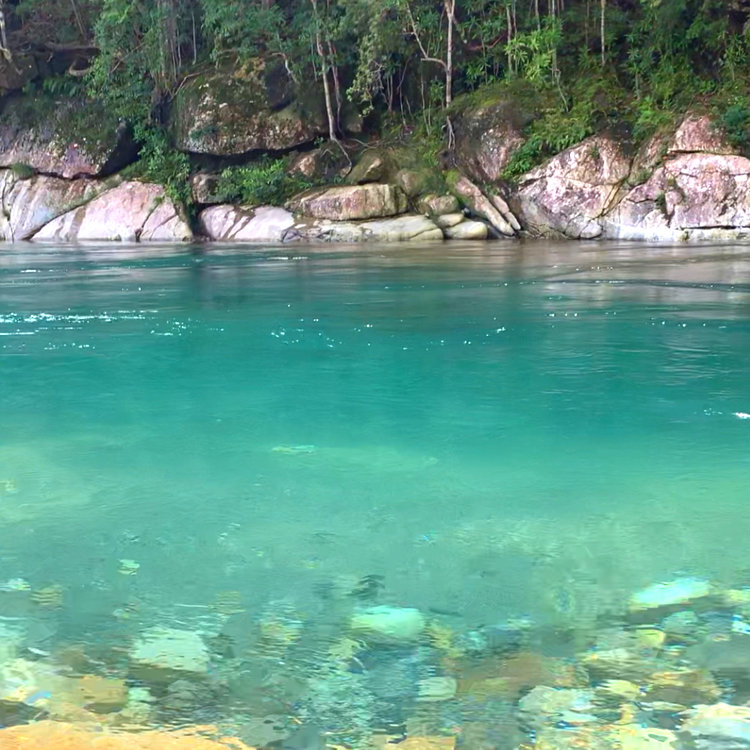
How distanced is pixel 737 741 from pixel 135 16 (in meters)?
28.1

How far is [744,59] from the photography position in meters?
20.6

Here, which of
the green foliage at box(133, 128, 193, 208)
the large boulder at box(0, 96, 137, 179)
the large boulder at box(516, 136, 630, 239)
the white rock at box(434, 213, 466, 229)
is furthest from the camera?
the large boulder at box(0, 96, 137, 179)

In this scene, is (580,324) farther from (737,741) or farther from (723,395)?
(737,741)

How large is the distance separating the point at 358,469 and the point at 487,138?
19801 millimetres

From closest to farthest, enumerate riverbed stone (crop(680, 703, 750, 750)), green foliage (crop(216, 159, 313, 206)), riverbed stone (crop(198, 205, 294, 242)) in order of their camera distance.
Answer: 1. riverbed stone (crop(680, 703, 750, 750))
2. riverbed stone (crop(198, 205, 294, 242))
3. green foliage (crop(216, 159, 313, 206))

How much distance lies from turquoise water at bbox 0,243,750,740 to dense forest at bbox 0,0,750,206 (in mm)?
14839

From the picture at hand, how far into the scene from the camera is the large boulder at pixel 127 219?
78.1 feet

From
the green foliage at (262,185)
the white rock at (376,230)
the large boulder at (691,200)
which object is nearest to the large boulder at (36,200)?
the green foliage at (262,185)

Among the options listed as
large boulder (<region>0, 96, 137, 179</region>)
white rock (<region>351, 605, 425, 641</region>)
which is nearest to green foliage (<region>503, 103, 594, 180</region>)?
large boulder (<region>0, 96, 137, 179</region>)

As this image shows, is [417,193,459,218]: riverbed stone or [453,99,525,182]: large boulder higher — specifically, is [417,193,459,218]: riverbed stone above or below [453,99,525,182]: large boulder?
below

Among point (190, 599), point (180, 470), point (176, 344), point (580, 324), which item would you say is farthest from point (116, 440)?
point (580, 324)

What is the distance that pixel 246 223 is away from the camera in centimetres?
2294

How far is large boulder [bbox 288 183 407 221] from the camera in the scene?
21562 millimetres

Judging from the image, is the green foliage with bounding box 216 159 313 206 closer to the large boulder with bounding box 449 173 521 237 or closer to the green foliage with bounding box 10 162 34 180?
the large boulder with bounding box 449 173 521 237
